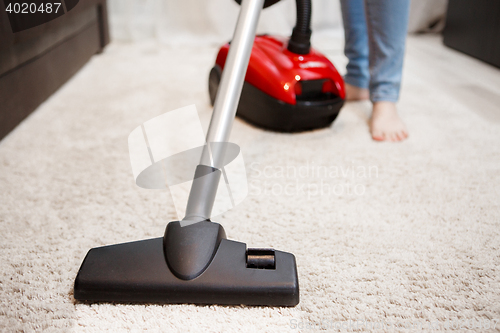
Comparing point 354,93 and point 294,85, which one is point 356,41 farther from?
point 294,85

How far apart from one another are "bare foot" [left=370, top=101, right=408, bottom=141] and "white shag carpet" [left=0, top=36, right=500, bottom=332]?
0.10 feet

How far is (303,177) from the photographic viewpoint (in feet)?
2.45

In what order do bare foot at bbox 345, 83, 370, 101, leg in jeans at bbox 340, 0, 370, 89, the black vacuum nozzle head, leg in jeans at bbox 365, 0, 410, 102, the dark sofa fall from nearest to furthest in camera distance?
1. the black vacuum nozzle head
2. the dark sofa
3. leg in jeans at bbox 365, 0, 410, 102
4. leg in jeans at bbox 340, 0, 370, 89
5. bare foot at bbox 345, 83, 370, 101

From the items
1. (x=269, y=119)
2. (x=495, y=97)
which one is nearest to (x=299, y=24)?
(x=269, y=119)

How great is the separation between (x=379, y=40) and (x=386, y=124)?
0.67 feet

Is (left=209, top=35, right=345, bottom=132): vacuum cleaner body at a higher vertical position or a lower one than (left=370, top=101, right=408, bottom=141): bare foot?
higher

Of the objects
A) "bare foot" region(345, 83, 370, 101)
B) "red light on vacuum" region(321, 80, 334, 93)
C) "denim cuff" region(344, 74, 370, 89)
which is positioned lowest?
"bare foot" region(345, 83, 370, 101)

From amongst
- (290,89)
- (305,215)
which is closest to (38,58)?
(290,89)

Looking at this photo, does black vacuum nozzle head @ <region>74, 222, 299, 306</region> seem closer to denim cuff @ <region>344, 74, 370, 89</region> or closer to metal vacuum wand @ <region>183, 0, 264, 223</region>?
metal vacuum wand @ <region>183, 0, 264, 223</region>

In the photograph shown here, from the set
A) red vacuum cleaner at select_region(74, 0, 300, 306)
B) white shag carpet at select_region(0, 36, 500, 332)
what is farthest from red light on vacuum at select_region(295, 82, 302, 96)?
red vacuum cleaner at select_region(74, 0, 300, 306)

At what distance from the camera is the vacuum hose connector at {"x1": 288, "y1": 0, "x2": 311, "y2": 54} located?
84 cm

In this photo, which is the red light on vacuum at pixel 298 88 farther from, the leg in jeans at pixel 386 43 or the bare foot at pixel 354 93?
the bare foot at pixel 354 93

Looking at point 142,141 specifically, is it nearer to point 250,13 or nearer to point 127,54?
point 250,13

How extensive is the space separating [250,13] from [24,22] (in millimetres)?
516
